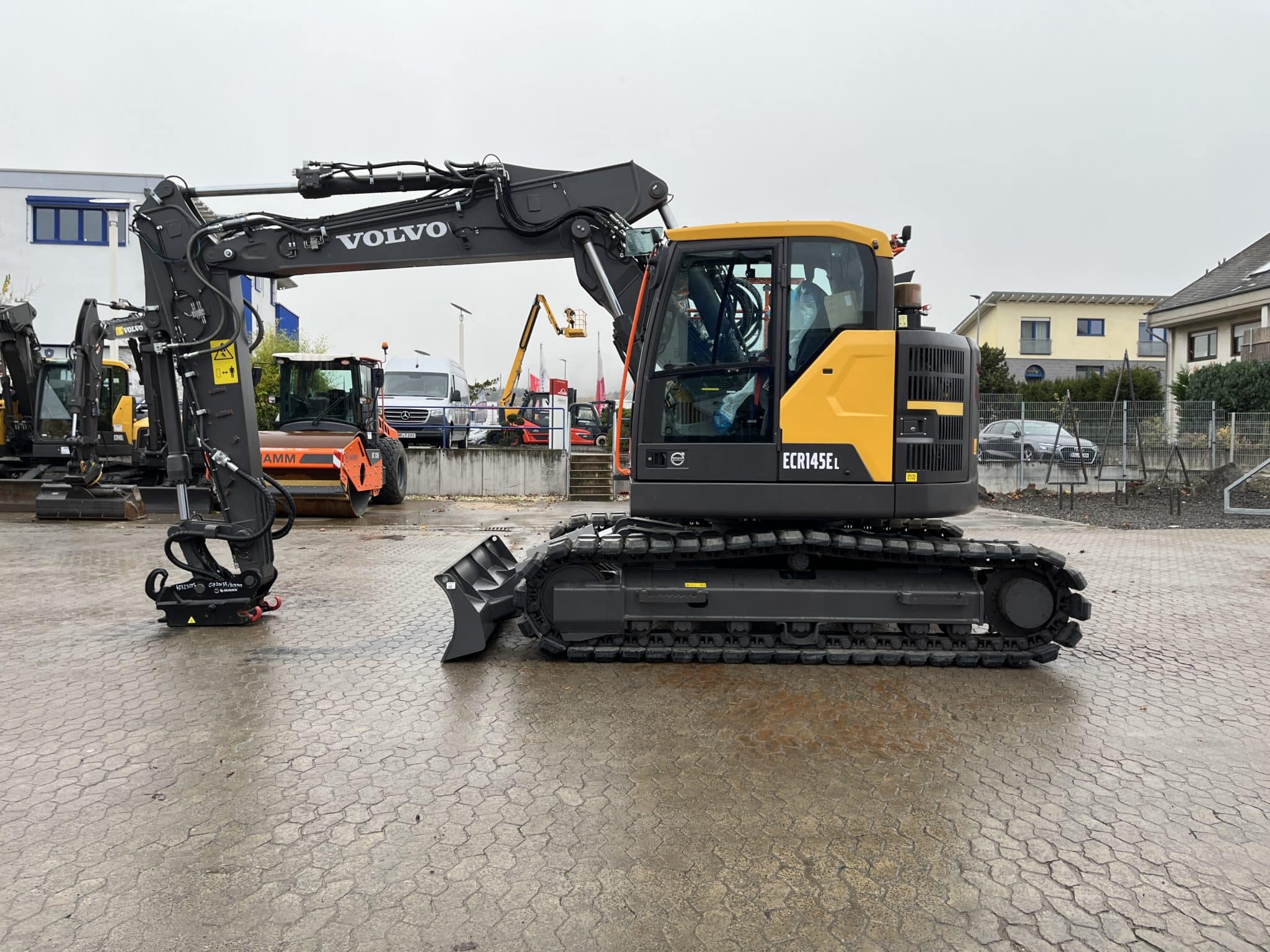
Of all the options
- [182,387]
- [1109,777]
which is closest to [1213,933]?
[1109,777]

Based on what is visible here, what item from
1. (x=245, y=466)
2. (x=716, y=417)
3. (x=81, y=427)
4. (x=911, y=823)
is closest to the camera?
(x=911, y=823)

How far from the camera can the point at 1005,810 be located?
3.90 m

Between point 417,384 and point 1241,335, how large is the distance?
104 feet

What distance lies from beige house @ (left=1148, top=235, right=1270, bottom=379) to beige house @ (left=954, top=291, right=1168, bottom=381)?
57.3 ft

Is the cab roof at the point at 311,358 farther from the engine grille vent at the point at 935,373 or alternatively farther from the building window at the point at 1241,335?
the building window at the point at 1241,335

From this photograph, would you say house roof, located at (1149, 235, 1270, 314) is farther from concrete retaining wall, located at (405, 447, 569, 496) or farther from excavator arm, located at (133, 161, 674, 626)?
excavator arm, located at (133, 161, 674, 626)

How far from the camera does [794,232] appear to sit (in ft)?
19.5

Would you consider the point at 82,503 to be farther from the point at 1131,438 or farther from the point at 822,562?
the point at 1131,438

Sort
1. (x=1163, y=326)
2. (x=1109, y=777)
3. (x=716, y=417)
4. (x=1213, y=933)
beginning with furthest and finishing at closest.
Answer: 1. (x=1163, y=326)
2. (x=716, y=417)
3. (x=1109, y=777)
4. (x=1213, y=933)

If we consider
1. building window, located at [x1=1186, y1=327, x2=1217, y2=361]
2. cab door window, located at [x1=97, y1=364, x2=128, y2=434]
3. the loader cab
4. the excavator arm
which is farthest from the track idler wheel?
building window, located at [x1=1186, y1=327, x2=1217, y2=361]

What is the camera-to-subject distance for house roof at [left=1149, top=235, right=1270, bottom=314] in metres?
33.8

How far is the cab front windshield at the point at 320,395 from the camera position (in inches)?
667

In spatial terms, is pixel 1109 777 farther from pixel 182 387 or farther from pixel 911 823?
pixel 182 387

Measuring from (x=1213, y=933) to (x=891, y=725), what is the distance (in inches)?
80.0
